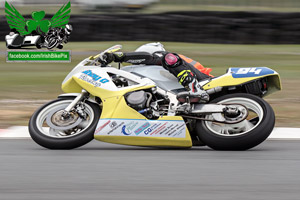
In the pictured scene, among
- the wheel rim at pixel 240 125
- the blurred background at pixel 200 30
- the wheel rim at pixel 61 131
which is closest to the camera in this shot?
the wheel rim at pixel 240 125

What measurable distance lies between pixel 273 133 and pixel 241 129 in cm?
144

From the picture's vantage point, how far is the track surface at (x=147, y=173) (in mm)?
4730

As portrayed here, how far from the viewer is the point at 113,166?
5.72 m

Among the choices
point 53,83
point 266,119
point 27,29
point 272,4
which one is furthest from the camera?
point 272,4

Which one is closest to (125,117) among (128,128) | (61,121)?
(128,128)

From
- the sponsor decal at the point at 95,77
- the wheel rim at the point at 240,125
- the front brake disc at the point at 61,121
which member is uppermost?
the sponsor decal at the point at 95,77

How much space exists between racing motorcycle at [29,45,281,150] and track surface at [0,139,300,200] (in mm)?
154

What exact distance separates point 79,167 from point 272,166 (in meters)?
1.79

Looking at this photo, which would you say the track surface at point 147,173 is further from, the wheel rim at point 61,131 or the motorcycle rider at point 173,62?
the motorcycle rider at point 173,62

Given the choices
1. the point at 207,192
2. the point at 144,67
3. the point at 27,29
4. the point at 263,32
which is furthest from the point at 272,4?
the point at 207,192

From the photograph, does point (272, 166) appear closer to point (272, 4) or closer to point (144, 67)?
point (144, 67)

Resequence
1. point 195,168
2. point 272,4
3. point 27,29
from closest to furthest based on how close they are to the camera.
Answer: point 195,168
point 27,29
point 272,4

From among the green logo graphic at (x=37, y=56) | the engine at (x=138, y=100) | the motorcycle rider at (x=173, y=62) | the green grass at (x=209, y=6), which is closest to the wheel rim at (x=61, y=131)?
the engine at (x=138, y=100)

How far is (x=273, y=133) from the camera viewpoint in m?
7.75
